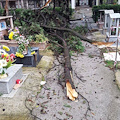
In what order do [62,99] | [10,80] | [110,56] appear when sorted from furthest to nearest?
[110,56] → [10,80] → [62,99]

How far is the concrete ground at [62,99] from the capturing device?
305 cm

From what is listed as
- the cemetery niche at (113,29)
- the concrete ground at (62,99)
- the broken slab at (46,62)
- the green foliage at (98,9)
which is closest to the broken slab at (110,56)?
the concrete ground at (62,99)

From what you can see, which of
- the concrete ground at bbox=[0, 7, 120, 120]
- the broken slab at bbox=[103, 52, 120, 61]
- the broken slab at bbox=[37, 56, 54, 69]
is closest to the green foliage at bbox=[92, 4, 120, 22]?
the broken slab at bbox=[103, 52, 120, 61]

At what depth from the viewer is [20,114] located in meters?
3.06

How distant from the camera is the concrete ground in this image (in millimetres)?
3051

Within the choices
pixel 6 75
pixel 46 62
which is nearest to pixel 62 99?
pixel 6 75

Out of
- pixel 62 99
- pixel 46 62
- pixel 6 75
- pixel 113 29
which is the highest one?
pixel 113 29

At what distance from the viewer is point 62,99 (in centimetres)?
359

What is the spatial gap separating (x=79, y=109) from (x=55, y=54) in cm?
377

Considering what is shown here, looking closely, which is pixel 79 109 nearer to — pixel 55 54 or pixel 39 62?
pixel 39 62

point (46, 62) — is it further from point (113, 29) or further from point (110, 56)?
point (113, 29)

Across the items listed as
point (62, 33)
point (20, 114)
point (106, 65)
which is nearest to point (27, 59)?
point (20, 114)

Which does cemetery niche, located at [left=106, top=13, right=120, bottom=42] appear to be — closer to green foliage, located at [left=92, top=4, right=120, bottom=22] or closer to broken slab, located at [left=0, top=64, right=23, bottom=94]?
broken slab, located at [left=0, top=64, right=23, bottom=94]

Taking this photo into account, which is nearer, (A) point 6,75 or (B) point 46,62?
(A) point 6,75
